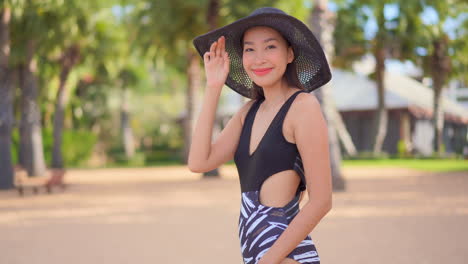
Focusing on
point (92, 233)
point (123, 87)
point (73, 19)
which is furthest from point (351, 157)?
point (92, 233)

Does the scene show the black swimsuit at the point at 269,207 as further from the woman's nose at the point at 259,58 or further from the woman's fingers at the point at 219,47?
the woman's fingers at the point at 219,47

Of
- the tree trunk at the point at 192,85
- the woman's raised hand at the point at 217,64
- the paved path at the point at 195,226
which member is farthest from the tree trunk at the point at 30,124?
the woman's raised hand at the point at 217,64

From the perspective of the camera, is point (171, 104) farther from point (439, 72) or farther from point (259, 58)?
point (259, 58)

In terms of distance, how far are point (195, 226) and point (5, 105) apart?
9.18m

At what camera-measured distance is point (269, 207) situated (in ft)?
6.15

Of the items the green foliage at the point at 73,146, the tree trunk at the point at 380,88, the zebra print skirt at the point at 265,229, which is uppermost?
the zebra print skirt at the point at 265,229

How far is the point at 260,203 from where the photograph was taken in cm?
190

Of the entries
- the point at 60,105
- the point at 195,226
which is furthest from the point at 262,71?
the point at 60,105

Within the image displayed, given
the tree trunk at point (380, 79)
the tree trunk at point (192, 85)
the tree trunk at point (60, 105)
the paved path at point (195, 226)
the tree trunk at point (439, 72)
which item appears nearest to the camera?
the paved path at point (195, 226)

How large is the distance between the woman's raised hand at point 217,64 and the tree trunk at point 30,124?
58.9 ft

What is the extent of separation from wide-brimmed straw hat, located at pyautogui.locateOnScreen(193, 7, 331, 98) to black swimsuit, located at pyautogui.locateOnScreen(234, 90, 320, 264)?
0.77 ft

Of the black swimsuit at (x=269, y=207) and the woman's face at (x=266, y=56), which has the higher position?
the woman's face at (x=266, y=56)

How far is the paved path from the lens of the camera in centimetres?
637

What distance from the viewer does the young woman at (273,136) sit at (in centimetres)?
178
